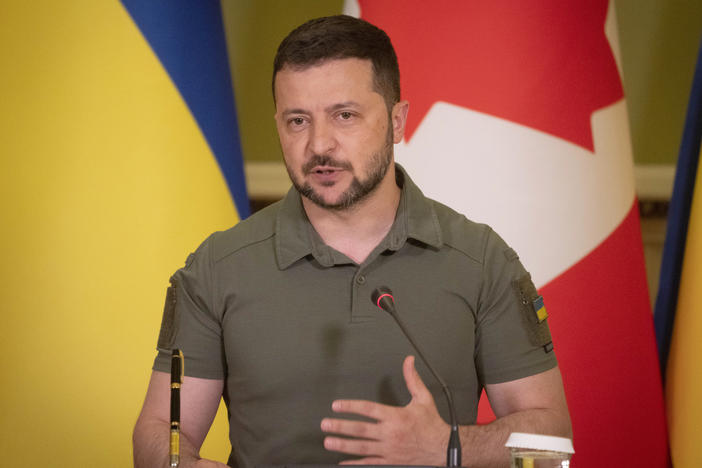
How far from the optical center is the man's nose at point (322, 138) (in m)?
1.47

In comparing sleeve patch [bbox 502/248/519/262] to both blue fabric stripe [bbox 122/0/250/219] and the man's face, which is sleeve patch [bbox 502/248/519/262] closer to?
the man's face

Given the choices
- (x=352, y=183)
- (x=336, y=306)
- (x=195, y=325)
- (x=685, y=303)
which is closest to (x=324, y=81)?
(x=352, y=183)

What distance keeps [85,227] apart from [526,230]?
990 millimetres

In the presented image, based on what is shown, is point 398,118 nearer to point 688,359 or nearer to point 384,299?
point 384,299

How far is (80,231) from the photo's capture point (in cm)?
191

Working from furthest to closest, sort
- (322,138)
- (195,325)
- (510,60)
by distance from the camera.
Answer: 1. (510,60)
2. (195,325)
3. (322,138)


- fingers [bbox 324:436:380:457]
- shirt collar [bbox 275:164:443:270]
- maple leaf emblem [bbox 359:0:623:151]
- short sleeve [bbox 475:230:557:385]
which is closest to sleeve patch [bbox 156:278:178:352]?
shirt collar [bbox 275:164:443:270]

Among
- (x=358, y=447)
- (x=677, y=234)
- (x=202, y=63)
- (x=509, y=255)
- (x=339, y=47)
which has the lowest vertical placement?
(x=358, y=447)

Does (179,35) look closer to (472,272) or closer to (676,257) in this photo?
(472,272)

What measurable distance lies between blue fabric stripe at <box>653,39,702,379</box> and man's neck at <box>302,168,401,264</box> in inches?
35.7

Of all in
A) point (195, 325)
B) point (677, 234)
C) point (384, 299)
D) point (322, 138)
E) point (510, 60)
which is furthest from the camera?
point (677, 234)

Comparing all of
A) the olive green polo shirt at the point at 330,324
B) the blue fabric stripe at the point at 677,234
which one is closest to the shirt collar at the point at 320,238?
the olive green polo shirt at the point at 330,324

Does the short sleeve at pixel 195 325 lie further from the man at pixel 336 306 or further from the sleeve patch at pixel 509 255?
the sleeve patch at pixel 509 255

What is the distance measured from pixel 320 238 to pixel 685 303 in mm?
932
